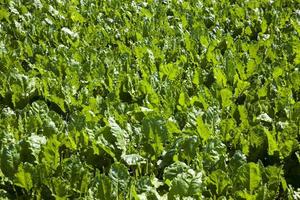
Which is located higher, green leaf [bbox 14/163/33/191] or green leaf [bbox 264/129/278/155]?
green leaf [bbox 264/129/278/155]

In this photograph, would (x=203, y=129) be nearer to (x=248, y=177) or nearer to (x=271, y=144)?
(x=271, y=144)

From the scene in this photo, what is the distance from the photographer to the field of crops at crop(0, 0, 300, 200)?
2.50 m

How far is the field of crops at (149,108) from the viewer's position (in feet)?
8.21

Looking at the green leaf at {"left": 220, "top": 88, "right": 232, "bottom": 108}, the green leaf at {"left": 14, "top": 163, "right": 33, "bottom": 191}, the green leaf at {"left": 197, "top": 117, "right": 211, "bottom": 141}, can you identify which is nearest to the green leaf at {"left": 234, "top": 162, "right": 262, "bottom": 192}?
the green leaf at {"left": 197, "top": 117, "right": 211, "bottom": 141}

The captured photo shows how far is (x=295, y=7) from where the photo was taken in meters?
5.90

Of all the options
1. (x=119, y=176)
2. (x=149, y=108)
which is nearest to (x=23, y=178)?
(x=119, y=176)

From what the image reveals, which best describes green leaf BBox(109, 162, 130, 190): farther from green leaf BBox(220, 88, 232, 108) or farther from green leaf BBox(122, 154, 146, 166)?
green leaf BBox(220, 88, 232, 108)

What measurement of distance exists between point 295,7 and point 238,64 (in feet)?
8.19

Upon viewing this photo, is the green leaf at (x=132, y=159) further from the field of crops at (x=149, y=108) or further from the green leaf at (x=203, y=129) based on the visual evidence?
the green leaf at (x=203, y=129)

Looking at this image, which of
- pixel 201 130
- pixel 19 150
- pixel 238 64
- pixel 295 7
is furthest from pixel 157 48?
pixel 295 7

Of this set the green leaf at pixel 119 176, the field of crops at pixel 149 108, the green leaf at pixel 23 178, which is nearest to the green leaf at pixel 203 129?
the field of crops at pixel 149 108

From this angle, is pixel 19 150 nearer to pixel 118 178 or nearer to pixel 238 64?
pixel 118 178

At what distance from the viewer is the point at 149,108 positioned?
317 cm

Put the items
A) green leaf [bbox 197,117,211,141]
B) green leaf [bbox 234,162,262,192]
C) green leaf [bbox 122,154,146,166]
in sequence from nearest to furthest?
green leaf [bbox 234,162,262,192] < green leaf [bbox 122,154,146,166] < green leaf [bbox 197,117,211,141]
